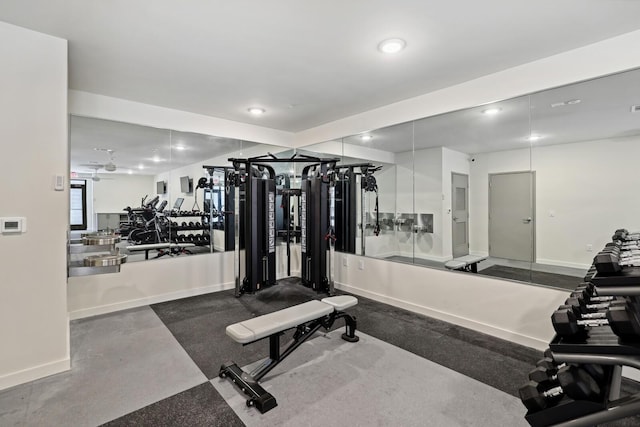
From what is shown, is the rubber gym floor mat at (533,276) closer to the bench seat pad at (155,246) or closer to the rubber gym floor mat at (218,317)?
the rubber gym floor mat at (218,317)

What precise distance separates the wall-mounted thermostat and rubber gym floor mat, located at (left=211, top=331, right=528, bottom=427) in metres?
1.86

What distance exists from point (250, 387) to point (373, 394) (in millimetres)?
857

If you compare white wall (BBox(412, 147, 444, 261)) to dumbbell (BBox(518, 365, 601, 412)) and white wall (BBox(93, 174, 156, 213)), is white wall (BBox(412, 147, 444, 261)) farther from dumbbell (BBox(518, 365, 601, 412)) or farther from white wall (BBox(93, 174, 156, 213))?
white wall (BBox(93, 174, 156, 213))

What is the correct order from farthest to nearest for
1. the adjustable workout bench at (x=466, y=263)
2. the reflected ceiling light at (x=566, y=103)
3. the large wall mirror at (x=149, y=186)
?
the large wall mirror at (x=149, y=186)
the adjustable workout bench at (x=466, y=263)
the reflected ceiling light at (x=566, y=103)

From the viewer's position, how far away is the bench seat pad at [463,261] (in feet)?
11.0

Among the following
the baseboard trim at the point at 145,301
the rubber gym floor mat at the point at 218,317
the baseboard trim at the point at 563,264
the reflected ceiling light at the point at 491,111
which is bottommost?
the rubber gym floor mat at the point at 218,317

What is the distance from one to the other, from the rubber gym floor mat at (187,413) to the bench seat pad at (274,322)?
0.43 m

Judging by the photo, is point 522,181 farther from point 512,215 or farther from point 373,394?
point 373,394

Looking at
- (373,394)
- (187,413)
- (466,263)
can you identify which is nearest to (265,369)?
(187,413)

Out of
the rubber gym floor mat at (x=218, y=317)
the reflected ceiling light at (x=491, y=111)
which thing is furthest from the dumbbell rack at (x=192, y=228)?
the reflected ceiling light at (x=491, y=111)

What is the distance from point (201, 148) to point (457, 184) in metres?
3.59

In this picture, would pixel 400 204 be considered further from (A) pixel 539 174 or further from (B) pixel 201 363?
(B) pixel 201 363

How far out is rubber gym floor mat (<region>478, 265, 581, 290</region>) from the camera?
270 centimetres

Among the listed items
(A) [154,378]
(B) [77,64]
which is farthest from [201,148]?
(A) [154,378]
